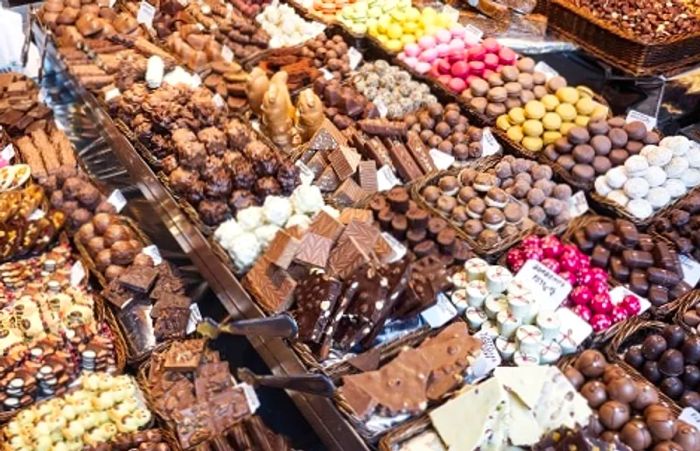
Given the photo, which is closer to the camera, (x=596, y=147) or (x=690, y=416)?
(x=690, y=416)

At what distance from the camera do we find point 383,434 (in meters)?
2.20

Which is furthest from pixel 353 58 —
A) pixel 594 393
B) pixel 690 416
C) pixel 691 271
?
pixel 690 416

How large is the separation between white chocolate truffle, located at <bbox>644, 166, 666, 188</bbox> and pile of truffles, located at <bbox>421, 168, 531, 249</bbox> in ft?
1.76

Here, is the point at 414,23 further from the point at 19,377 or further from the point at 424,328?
the point at 19,377

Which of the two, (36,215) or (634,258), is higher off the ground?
(634,258)

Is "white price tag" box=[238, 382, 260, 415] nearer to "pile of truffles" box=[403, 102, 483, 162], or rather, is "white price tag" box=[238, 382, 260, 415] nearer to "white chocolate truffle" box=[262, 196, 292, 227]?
"white chocolate truffle" box=[262, 196, 292, 227]

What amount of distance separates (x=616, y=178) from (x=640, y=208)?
0.16 metres

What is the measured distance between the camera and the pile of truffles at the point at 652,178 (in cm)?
307

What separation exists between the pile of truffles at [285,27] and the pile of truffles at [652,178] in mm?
1835

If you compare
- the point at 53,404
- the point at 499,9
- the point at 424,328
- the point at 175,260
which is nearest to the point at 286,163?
the point at 175,260

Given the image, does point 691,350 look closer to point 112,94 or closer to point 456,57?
point 456,57

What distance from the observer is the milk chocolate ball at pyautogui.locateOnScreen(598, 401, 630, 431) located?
2156 millimetres

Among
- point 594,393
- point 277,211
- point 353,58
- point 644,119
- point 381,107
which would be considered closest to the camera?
point 594,393

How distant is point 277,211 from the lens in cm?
276
